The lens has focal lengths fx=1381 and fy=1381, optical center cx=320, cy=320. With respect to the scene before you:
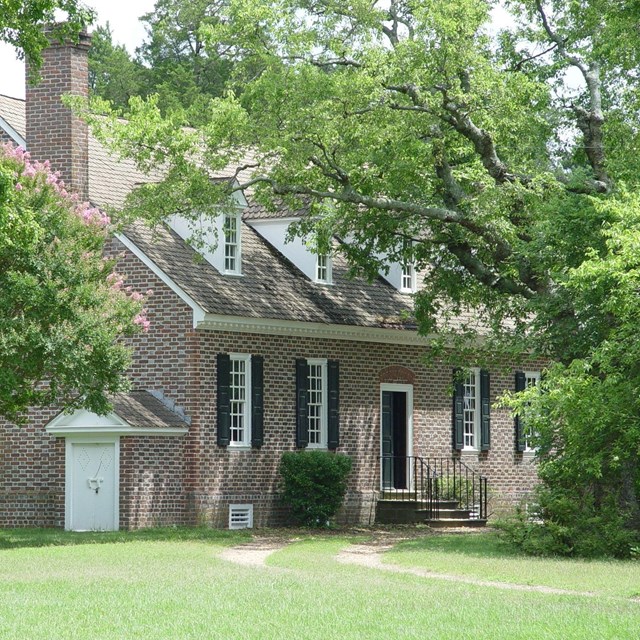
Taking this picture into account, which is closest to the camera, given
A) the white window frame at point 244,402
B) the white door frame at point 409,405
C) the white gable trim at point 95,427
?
the white gable trim at point 95,427

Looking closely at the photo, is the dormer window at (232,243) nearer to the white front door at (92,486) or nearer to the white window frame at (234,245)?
the white window frame at (234,245)

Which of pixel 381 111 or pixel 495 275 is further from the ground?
pixel 381 111

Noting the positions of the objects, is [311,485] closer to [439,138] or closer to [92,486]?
[92,486]

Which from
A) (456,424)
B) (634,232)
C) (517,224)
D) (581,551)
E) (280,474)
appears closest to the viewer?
(634,232)

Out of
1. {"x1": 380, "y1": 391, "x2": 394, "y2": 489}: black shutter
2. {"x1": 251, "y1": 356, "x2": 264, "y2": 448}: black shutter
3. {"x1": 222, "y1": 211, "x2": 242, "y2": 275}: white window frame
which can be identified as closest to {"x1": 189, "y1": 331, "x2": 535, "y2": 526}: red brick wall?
{"x1": 251, "y1": 356, "x2": 264, "y2": 448}: black shutter

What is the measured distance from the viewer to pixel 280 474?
29.0m

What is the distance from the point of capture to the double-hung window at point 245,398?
28.3 metres

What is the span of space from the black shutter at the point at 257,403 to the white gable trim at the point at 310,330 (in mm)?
772

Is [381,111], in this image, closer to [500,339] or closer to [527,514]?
[500,339]

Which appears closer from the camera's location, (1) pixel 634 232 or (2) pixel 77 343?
(1) pixel 634 232

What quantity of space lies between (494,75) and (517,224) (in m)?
3.24

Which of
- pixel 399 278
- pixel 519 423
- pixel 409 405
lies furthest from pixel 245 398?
pixel 519 423

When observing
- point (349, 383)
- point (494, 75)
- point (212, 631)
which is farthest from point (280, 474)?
point (212, 631)

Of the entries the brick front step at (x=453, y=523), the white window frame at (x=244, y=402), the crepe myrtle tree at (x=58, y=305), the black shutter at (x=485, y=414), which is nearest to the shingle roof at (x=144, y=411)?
the white window frame at (x=244, y=402)
